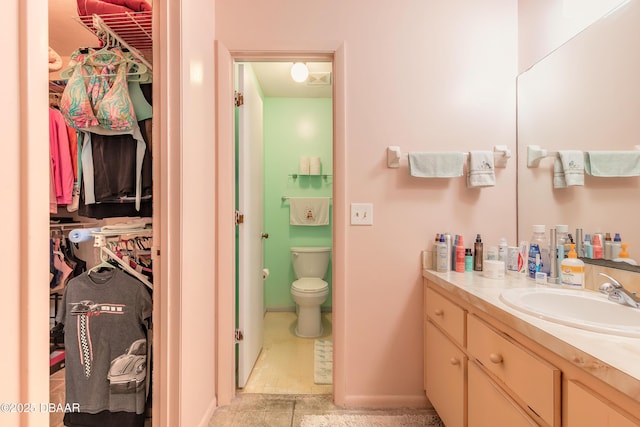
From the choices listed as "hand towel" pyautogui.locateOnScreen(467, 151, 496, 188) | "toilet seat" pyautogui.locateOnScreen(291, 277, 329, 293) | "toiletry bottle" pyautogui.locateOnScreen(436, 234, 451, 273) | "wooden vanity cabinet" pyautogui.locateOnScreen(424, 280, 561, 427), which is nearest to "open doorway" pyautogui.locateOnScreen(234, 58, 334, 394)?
"toilet seat" pyautogui.locateOnScreen(291, 277, 329, 293)

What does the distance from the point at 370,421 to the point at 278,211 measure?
2.04 metres

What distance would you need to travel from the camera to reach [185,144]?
45.5 inches

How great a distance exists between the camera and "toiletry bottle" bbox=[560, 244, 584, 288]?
3.75 feet

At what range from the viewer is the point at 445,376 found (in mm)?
1265

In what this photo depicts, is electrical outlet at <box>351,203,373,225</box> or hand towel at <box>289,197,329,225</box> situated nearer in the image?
electrical outlet at <box>351,203,373,225</box>

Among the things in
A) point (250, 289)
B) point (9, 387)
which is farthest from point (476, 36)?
point (9, 387)

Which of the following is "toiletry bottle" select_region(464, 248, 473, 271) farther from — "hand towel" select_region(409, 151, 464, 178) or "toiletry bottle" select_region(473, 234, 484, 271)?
"hand towel" select_region(409, 151, 464, 178)

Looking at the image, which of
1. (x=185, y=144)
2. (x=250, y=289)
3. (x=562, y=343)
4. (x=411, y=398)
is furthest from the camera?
(x=250, y=289)

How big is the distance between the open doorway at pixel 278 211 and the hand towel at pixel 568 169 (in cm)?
118

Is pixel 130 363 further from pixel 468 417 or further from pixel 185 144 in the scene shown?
pixel 468 417

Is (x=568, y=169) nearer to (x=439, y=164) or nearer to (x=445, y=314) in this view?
(x=439, y=164)

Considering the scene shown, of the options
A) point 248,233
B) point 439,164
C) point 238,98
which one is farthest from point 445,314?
point 238,98

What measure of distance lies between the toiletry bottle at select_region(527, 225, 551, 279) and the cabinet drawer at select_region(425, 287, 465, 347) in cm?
46

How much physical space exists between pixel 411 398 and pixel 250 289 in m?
1.14
